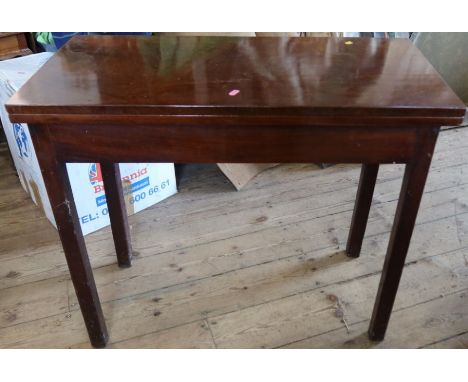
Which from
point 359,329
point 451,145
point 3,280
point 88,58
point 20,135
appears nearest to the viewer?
point 88,58

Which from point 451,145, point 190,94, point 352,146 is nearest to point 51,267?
point 190,94

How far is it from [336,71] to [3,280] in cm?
116

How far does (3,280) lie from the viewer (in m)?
1.47

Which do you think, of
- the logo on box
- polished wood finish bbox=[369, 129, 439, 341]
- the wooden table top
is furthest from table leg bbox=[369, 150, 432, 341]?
the logo on box

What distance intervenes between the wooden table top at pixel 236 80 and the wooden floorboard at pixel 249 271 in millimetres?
662

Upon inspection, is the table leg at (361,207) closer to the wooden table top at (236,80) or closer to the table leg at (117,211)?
the wooden table top at (236,80)

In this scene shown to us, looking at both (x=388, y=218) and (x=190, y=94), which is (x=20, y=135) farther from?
(x=388, y=218)

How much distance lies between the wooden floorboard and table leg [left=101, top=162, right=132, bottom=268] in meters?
0.06

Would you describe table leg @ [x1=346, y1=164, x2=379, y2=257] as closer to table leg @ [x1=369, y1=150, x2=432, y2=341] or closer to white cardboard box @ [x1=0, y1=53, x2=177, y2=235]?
table leg @ [x1=369, y1=150, x2=432, y2=341]

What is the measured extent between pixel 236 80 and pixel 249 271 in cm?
69

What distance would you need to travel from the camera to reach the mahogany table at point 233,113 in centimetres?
89

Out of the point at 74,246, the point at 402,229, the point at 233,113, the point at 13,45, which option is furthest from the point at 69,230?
the point at 13,45

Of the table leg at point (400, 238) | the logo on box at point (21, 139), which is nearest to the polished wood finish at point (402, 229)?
the table leg at point (400, 238)

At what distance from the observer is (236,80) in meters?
1.00
